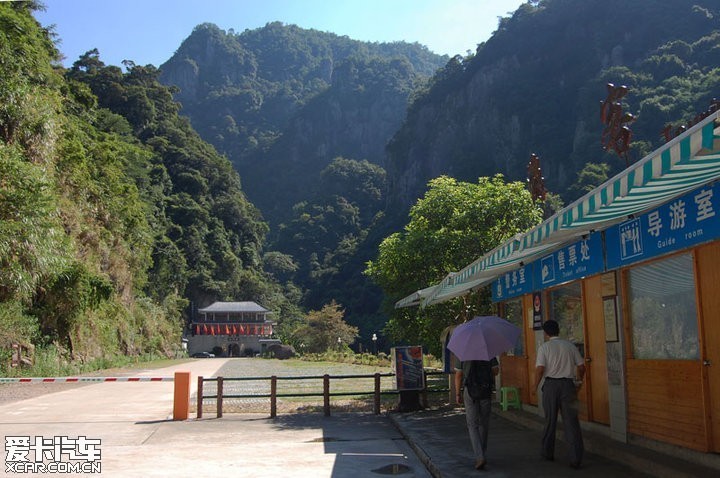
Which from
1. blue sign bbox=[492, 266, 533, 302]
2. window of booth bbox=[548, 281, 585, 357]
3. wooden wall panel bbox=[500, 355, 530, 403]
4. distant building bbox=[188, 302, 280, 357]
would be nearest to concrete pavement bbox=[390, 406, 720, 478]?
wooden wall panel bbox=[500, 355, 530, 403]

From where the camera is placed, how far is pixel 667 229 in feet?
20.4

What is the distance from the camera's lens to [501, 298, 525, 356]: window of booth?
37.9ft

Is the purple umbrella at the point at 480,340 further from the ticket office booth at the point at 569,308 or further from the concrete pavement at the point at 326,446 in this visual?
the ticket office booth at the point at 569,308

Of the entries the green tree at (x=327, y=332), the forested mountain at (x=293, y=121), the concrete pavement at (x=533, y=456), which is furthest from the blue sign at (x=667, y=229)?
the forested mountain at (x=293, y=121)

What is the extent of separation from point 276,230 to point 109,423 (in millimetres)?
135881

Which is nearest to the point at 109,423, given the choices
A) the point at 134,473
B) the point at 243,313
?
the point at 134,473

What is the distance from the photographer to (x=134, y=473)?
7.25 meters

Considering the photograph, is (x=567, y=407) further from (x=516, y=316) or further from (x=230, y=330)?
(x=230, y=330)

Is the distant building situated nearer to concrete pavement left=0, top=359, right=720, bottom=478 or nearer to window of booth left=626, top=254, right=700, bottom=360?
concrete pavement left=0, top=359, right=720, bottom=478

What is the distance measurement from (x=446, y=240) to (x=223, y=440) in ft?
25.4

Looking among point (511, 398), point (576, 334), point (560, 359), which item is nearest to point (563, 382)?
point (560, 359)

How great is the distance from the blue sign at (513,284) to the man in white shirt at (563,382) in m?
4.01

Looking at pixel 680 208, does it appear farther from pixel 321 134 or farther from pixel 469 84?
pixel 321 134

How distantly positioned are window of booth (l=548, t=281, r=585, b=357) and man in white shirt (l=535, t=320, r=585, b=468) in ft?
7.60
